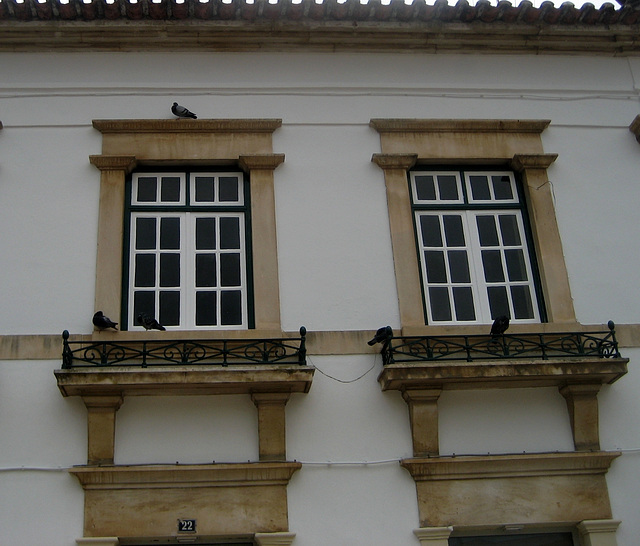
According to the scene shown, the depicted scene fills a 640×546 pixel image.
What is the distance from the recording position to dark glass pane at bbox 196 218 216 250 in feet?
26.7

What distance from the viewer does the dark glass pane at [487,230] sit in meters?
8.38

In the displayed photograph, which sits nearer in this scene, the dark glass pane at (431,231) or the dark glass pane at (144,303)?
the dark glass pane at (144,303)

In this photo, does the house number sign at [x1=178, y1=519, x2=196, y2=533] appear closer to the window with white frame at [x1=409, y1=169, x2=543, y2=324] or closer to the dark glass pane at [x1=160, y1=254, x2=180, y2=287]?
the dark glass pane at [x1=160, y1=254, x2=180, y2=287]

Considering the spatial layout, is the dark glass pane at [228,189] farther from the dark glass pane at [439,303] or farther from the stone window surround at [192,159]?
the dark glass pane at [439,303]

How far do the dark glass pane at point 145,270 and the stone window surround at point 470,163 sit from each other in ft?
7.46

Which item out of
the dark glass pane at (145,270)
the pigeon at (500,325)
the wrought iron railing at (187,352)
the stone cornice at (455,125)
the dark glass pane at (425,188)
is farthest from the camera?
the stone cornice at (455,125)

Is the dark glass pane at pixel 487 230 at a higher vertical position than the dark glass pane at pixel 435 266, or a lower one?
higher

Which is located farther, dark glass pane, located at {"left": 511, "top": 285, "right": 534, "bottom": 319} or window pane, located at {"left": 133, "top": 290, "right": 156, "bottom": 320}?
dark glass pane, located at {"left": 511, "top": 285, "right": 534, "bottom": 319}

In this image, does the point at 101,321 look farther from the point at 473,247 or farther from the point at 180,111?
the point at 473,247

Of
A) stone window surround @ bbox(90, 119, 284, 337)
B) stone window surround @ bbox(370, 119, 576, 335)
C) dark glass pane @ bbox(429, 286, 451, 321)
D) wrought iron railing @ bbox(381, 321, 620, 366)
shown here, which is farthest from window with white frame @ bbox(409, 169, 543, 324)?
stone window surround @ bbox(90, 119, 284, 337)

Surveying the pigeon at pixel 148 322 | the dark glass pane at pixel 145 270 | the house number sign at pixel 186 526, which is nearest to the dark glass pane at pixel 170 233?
the dark glass pane at pixel 145 270

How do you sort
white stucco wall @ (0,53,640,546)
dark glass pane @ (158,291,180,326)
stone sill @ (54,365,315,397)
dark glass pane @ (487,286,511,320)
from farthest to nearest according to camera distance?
Answer: 1. dark glass pane @ (487,286,511,320)
2. dark glass pane @ (158,291,180,326)
3. white stucco wall @ (0,53,640,546)
4. stone sill @ (54,365,315,397)

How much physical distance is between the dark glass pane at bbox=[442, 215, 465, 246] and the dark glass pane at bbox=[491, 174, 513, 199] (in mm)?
524

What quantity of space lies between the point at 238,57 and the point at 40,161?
2.28 m
